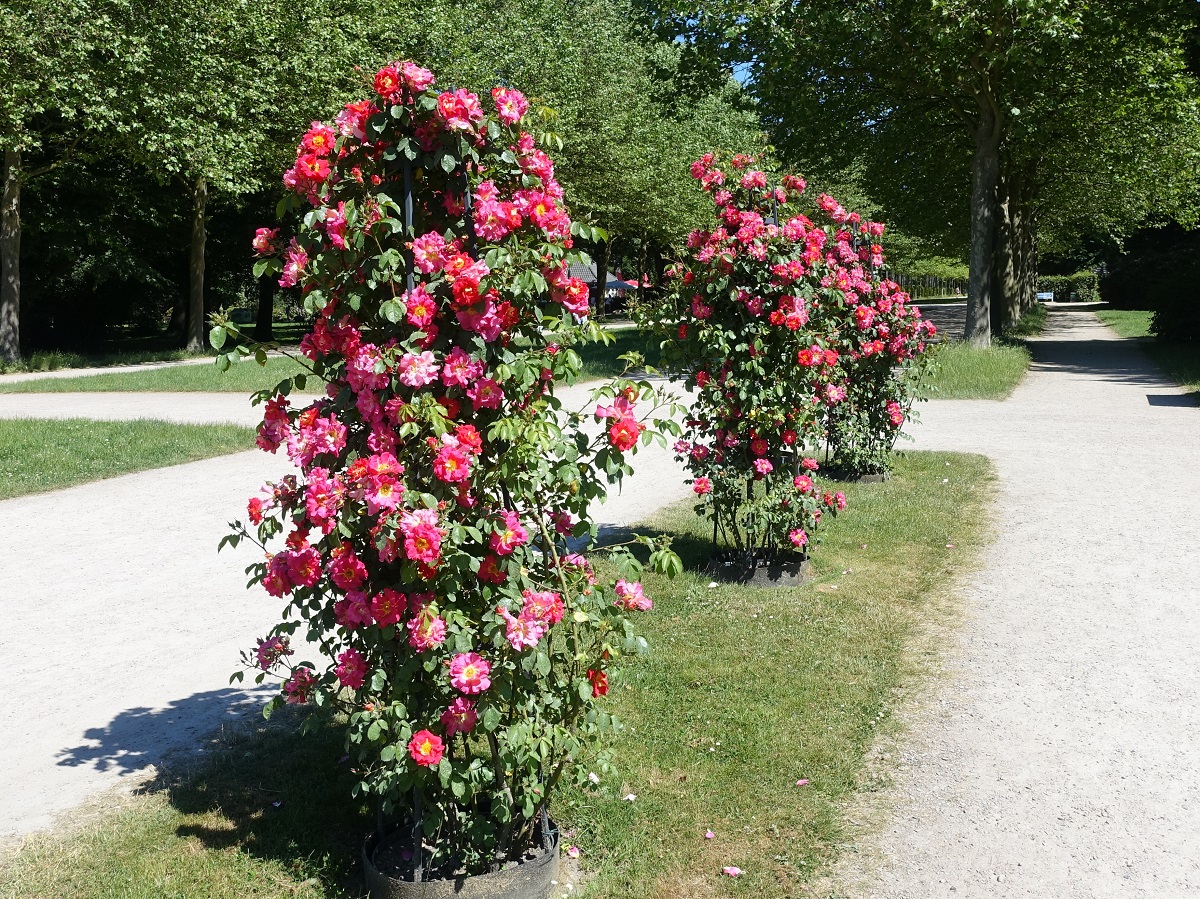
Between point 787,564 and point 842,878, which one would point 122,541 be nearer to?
point 787,564

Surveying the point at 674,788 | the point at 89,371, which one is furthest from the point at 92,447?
the point at 89,371

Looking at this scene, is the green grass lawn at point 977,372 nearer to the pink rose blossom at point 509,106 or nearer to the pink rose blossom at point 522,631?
the pink rose blossom at point 509,106

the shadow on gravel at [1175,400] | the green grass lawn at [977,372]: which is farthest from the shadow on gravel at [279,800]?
the shadow on gravel at [1175,400]

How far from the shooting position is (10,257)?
22.2m

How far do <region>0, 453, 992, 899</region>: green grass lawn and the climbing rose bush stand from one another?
1.58 feet

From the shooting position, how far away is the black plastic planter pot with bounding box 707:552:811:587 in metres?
6.82

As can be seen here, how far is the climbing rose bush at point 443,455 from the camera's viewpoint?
2.96m

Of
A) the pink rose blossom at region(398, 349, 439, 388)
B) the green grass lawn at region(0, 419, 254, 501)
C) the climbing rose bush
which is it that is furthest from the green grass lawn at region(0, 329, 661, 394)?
the pink rose blossom at region(398, 349, 439, 388)

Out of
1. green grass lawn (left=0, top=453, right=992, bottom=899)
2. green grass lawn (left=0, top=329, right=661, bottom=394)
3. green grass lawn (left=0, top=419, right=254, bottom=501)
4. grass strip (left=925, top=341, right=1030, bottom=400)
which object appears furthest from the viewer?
green grass lawn (left=0, top=329, right=661, bottom=394)

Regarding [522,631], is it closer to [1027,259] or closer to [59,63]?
[59,63]

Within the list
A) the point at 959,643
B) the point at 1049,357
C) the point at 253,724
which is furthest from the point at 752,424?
the point at 1049,357

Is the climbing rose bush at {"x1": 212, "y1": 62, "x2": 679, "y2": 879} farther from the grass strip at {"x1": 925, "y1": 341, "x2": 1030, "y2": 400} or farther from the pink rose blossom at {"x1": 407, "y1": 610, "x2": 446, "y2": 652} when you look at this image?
the grass strip at {"x1": 925, "y1": 341, "x2": 1030, "y2": 400}

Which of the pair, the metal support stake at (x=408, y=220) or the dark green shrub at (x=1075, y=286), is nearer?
the metal support stake at (x=408, y=220)

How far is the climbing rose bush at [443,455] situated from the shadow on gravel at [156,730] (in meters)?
1.42
